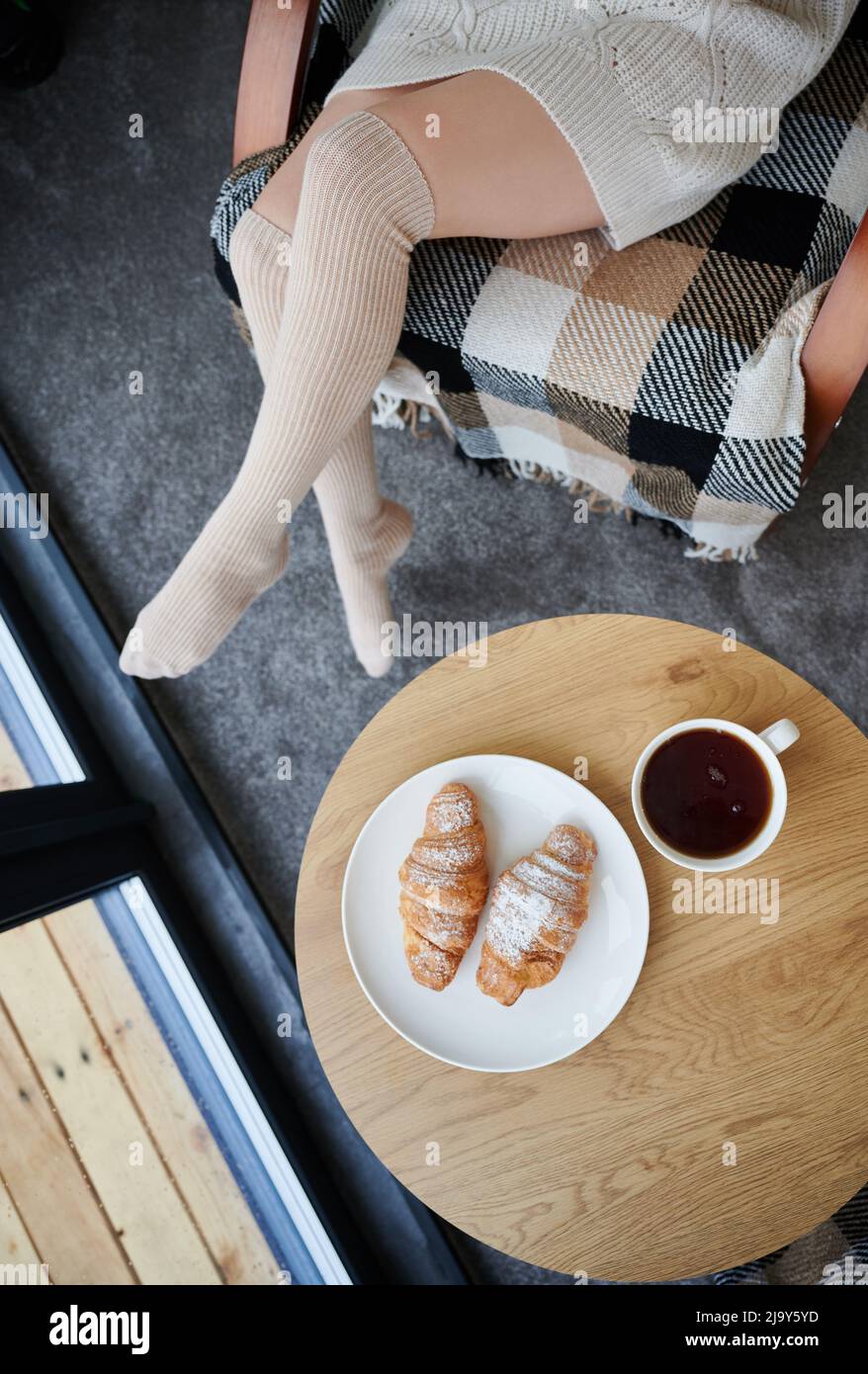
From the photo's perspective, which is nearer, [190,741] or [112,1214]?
[112,1214]

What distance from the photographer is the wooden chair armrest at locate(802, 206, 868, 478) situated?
3.06ft

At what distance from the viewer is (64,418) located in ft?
5.29

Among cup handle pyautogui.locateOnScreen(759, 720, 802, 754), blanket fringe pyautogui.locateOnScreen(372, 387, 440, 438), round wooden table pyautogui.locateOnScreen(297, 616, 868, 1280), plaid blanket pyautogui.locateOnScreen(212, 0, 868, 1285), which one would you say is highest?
plaid blanket pyautogui.locateOnScreen(212, 0, 868, 1285)

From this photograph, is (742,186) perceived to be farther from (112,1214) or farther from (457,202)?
(112,1214)

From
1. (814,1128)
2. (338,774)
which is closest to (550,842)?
(338,774)

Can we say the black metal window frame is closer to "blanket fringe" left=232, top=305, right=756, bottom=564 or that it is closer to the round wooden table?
the round wooden table

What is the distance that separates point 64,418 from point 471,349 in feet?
2.65

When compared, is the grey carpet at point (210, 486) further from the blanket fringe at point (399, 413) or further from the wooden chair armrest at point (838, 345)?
the wooden chair armrest at point (838, 345)

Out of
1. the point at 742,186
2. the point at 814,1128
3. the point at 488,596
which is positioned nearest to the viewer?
the point at 814,1128

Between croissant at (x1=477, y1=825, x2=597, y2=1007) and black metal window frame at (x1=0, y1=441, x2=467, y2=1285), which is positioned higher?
croissant at (x1=477, y1=825, x2=597, y2=1007)

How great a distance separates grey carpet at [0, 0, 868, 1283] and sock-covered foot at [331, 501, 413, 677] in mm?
102

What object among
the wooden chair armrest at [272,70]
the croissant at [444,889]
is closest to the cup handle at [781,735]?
the croissant at [444,889]

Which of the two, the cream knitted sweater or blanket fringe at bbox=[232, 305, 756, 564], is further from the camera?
blanket fringe at bbox=[232, 305, 756, 564]

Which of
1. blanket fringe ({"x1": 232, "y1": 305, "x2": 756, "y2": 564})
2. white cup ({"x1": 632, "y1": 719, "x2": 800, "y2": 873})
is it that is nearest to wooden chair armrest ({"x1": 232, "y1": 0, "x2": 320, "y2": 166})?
blanket fringe ({"x1": 232, "y1": 305, "x2": 756, "y2": 564})
